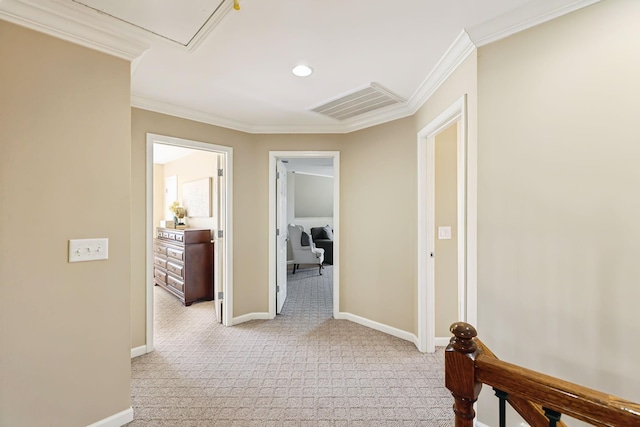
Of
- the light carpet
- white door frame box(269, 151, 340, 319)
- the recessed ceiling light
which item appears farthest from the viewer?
white door frame box(269, 151, 340, 319)

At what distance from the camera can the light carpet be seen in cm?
189

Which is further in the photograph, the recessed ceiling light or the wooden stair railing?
the recessed ceiling light

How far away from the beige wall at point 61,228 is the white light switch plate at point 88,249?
31 mm

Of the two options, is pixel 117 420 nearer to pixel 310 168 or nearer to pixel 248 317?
pixel 248 317

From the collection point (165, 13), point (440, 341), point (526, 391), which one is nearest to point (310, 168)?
point (440, 341)

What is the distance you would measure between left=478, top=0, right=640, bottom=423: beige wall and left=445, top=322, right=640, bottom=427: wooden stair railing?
0.70 meters

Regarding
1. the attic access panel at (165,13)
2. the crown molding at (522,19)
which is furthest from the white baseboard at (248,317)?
the crown molding at (522,19)

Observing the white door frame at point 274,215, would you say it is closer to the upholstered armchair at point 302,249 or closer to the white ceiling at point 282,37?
the white ceiling at point 282,37

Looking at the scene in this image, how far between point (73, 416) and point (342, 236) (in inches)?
108

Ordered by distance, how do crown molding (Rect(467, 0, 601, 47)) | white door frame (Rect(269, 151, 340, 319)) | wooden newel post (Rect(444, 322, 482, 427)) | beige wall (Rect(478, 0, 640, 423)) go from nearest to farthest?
wooden newel post (Rect(444, 322, 482, 427))
beige wall (Rect(478, 0, 640, 423))
crown molding (Rect(467, 0, 601, 47))
white door frame (Rect(269, 151, 340, 319))

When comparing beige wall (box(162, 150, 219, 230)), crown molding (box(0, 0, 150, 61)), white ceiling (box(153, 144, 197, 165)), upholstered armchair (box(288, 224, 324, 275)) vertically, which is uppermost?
white ceiling (box(153, 144, 197, 165))

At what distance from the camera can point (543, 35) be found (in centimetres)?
148

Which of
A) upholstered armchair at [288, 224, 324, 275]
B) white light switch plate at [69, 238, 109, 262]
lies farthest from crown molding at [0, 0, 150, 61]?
upholstered armchair at [288, 224, 324, 275]

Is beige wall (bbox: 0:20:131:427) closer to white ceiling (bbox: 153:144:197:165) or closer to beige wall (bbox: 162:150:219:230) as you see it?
beige wall (bbox: 162:150:219:230)
